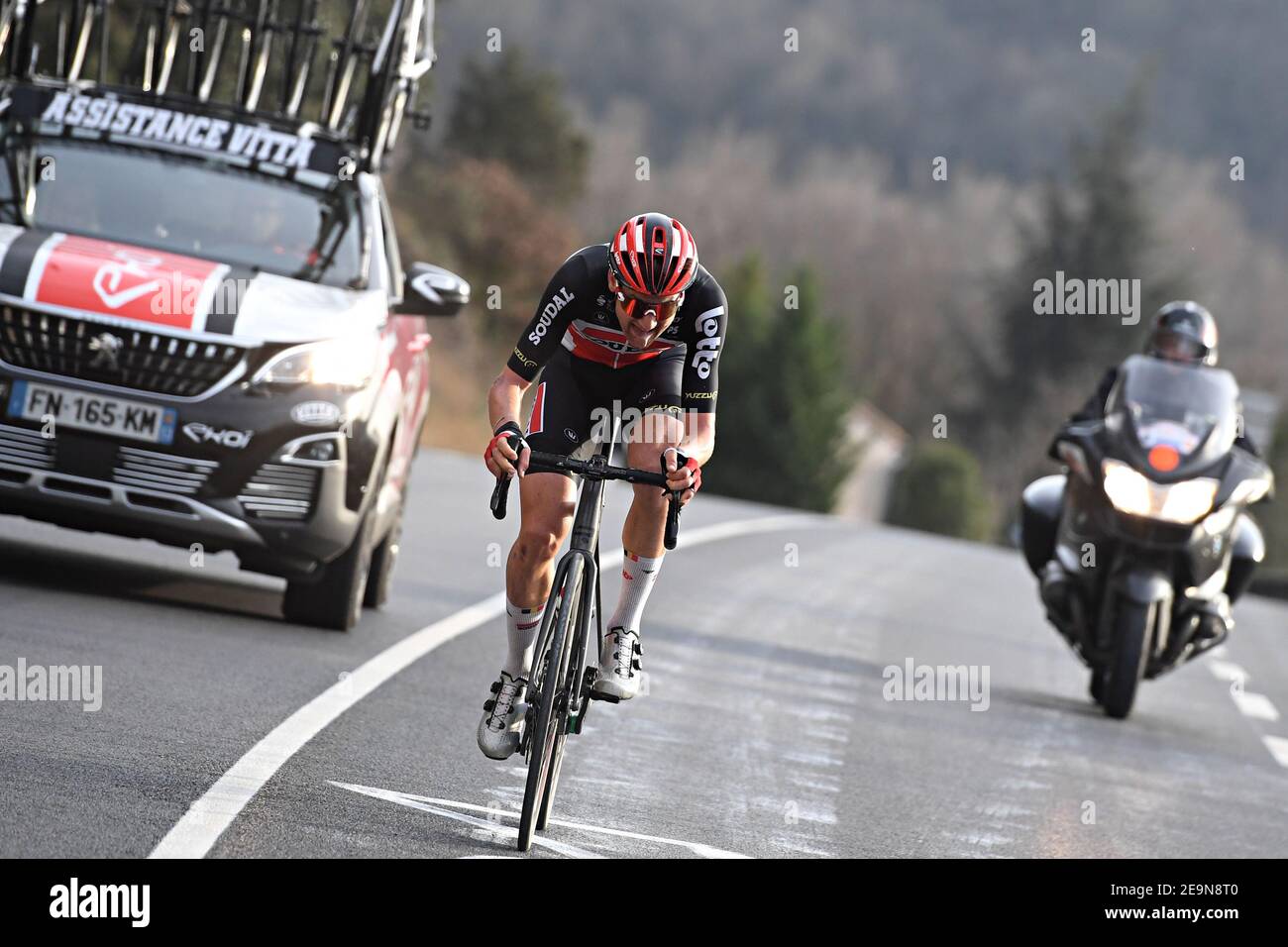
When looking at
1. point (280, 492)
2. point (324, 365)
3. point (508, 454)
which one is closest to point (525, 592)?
point (508, 454)

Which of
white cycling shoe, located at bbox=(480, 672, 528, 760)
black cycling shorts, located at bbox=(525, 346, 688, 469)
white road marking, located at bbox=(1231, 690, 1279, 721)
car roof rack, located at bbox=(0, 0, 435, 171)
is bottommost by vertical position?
white road marking, located at bbox=(1231, 690, 1279, 721)

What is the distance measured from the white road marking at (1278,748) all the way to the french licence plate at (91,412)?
237 inches

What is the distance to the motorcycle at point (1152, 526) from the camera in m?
12.0

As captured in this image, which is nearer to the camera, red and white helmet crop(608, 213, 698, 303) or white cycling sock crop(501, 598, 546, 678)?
red and white helmet crop(608, 213, 698, 303)

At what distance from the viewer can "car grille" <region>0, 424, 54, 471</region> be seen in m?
9.75

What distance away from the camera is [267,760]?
7.26 metres

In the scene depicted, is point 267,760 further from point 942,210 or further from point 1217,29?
point 1217,29

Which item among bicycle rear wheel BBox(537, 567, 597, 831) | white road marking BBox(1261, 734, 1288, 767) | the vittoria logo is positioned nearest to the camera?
bicycle rear wheel BBox(537, 567, 597, 831)

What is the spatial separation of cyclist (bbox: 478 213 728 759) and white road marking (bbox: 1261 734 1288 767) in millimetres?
5776

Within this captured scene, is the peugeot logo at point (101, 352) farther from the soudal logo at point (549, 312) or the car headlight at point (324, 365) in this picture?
the soudal logo at point (549, 312)

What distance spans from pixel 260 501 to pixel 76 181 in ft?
6.84

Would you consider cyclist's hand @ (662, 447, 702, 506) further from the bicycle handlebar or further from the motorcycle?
the motorcycle

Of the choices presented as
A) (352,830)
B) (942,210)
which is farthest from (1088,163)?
(352,830)

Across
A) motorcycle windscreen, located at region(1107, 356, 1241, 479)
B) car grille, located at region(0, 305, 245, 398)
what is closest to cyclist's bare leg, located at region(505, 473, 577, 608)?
car grille, located at region(0, 305, 245, 398)
